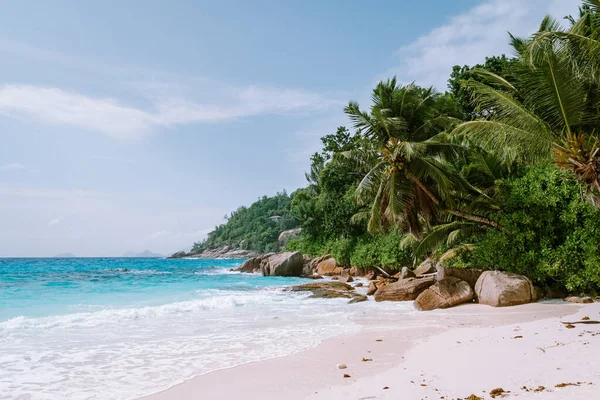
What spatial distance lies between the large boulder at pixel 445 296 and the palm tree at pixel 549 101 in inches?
172

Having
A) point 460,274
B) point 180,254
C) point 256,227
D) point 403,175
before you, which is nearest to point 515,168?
point 403,175

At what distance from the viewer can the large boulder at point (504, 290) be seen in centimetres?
1132

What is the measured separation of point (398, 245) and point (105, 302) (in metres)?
15.6

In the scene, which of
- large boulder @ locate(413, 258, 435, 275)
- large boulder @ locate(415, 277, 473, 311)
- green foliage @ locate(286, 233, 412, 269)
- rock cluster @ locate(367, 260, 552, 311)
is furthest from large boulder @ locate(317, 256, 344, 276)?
large boulder @ locate(415, 277, 473, 311)

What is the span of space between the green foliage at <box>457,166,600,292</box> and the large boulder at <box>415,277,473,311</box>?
1.83 meters

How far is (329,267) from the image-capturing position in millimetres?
33375

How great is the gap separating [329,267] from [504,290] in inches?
885

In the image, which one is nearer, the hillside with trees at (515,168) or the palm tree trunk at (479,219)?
the hillside with trees at (515,168)

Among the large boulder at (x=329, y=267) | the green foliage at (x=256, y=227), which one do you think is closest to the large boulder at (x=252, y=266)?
the large boulder at (x=329, y=267)

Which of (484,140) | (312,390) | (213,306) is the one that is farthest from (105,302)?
(484,140)

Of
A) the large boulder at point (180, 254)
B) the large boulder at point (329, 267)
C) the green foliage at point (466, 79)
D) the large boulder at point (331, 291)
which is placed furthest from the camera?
the large boulder at point (180, 254)

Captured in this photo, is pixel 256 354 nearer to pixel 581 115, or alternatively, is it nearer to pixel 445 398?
pixel 445 398

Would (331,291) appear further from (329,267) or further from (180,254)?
(180,254)

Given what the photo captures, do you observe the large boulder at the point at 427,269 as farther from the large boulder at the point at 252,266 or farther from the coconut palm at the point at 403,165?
the large boulder at the point at 252,266
